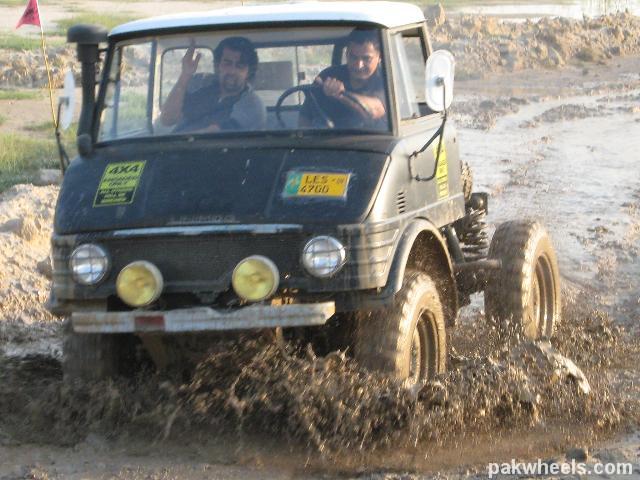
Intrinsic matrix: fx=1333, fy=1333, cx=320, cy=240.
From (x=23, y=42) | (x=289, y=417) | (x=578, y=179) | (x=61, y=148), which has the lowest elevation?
(x=578, y=179)

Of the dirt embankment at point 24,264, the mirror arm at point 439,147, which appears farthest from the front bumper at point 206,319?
the dirt embankment at point 24,264

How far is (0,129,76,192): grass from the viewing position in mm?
14430

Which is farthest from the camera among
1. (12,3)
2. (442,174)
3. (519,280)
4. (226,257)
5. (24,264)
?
(12,3)

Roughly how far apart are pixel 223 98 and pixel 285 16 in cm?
51

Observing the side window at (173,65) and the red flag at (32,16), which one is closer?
the side window at (173,65)

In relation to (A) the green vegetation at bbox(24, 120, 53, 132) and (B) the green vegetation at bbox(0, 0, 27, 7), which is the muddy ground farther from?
(B) the green vegetation at bbox(0, 0, 27, 7)

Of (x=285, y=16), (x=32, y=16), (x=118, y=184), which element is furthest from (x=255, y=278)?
(x=32, y=16)

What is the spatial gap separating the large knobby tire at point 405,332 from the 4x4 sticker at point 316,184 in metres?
0.56

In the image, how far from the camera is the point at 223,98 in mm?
6602

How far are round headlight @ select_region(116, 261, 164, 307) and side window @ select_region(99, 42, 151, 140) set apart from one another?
3.78 feet

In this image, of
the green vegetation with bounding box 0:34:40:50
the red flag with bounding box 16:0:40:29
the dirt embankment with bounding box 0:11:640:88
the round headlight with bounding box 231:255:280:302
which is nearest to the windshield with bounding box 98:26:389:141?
the round headlight with bounding box 231:255:280:302

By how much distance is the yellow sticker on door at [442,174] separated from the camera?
6989 mm

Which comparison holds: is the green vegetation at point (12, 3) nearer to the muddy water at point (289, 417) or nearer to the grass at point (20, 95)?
the grass at point (20, 95)

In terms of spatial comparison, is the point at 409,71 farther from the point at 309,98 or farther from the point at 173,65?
the point at 173,65
